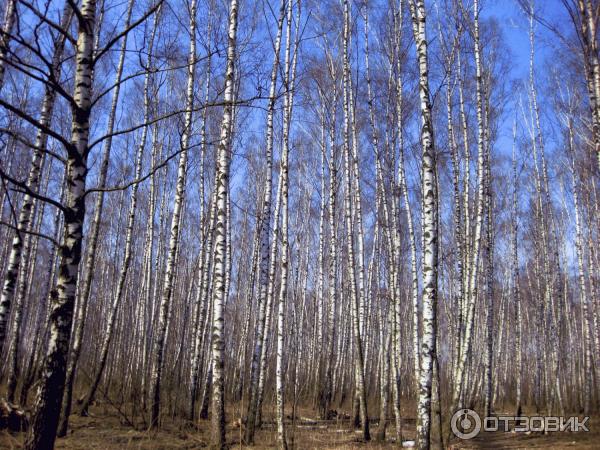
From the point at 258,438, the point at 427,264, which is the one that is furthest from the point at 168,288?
the point at 427,264

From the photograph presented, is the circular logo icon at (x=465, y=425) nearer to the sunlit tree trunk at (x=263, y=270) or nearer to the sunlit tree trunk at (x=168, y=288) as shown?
the sunlit tree trunk at (x=263, y=270)

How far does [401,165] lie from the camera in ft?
35.7

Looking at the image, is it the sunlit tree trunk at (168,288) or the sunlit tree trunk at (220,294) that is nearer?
the sunlit tree trunk at (220,294)

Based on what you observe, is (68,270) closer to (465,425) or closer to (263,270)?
(263,270)

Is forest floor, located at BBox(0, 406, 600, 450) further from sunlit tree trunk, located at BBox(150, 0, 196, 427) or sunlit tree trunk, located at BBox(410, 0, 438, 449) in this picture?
sunlit tree trunk, located at BBox(410, 0, 438, 449)

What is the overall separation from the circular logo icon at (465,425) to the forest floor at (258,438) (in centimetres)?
17

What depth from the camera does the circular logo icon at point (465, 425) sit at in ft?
34.9

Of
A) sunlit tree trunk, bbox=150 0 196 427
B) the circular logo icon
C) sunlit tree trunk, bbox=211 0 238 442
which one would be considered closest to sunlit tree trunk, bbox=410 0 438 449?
sunlit tree trunk, bbox=211 0 238 442

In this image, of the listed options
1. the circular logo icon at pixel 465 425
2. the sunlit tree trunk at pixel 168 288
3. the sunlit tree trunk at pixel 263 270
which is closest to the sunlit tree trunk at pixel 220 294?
the sunlit tree trunk at pixel 263 270

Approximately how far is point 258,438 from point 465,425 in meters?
5.56

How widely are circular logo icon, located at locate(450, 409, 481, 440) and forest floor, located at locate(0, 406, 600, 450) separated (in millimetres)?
169

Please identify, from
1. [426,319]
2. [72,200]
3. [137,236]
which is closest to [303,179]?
[137,236]

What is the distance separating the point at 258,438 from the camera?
8898mm

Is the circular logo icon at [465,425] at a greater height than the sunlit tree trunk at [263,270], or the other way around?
the sunlit tree trunk at [263,270]
